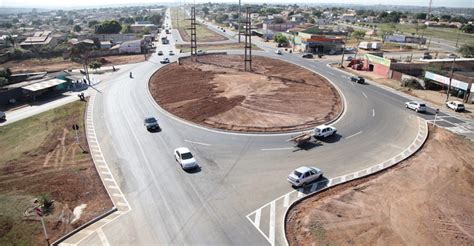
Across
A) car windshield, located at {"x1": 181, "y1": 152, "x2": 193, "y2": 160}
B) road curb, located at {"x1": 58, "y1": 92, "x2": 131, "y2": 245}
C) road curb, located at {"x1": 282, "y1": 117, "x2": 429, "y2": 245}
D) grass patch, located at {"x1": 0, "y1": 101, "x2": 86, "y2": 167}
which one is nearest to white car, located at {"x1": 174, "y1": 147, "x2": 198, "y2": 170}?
car windshield, located at {"x1": 181, "y1": 152, "x2": 193, "y2": 160}

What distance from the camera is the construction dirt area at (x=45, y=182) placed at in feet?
78.0

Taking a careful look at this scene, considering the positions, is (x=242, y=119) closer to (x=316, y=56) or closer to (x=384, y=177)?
(x=384, y=177)

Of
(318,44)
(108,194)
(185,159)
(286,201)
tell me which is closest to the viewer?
(286,201)

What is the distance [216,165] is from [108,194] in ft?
34.7

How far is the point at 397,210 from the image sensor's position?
83.1ft

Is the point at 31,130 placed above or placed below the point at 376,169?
below

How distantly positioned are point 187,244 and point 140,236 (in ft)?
11.9

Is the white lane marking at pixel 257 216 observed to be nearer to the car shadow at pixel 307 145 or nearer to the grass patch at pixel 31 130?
the car shadow at pixel 307 145

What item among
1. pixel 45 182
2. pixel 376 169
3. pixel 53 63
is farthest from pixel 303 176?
pixel 53 63

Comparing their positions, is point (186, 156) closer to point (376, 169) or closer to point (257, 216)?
point (257, 216)

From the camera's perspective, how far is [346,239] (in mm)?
21984

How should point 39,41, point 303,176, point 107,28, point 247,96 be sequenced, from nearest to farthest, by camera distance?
point 303,176
point 247,96
point 39,41
point 107,28

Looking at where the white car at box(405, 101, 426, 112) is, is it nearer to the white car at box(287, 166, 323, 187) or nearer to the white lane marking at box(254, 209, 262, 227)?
the white car at box(287, 166, 323, 187)

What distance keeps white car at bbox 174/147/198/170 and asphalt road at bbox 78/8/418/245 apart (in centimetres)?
74
